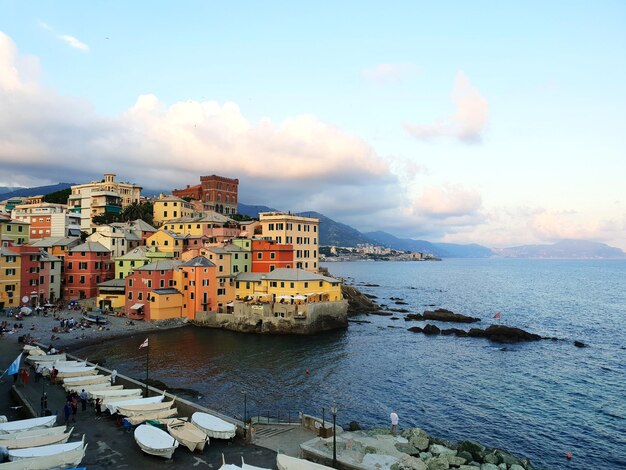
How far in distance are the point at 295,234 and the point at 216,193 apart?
58.3 metres

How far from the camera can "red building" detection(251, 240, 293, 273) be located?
8088 centimetres

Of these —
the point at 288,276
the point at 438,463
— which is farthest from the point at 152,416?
the point at 288,276

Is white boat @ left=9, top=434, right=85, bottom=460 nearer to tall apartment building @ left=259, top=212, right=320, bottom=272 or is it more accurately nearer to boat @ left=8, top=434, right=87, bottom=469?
boat @ left=8, top=434, right=87, bottom=469

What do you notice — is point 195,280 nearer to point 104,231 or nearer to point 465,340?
point 104,231

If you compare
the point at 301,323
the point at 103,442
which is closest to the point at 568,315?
the point at 301,323

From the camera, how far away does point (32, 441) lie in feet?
73.2

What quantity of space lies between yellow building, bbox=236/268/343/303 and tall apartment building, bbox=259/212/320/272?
39.4ft

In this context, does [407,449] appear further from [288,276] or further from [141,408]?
[288,276]

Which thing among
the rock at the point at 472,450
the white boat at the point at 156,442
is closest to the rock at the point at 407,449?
the rock at the point at 472,450

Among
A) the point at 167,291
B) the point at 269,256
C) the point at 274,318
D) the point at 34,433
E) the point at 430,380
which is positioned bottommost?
the point at 430,380

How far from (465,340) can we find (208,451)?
55.2m

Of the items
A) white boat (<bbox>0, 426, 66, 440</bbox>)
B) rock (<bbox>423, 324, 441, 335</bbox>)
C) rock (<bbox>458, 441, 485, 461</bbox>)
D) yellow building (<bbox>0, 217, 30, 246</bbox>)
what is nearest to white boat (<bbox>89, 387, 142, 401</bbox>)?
white boat (<bbox>0, 426, 66, 440</bbox>)

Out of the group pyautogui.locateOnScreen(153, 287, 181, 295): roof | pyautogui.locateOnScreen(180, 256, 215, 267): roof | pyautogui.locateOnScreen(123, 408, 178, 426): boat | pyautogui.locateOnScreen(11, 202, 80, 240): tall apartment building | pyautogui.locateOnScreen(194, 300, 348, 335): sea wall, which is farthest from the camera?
pyautogui.locateOnScreen(11, 202, 80, 240): tall apartment building

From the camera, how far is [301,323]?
66.2m
